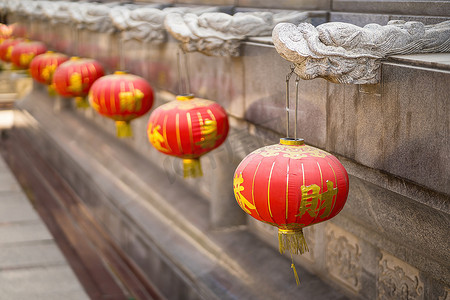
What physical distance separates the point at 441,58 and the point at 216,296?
287cm

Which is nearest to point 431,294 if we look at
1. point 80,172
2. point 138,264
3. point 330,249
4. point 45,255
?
point 330,249

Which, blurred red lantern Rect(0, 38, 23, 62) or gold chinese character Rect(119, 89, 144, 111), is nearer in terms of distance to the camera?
gold chinese character Rect(119, 89, 144, 111)

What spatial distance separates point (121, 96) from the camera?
5.87 m

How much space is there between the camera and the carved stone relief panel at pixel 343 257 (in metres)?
4.76

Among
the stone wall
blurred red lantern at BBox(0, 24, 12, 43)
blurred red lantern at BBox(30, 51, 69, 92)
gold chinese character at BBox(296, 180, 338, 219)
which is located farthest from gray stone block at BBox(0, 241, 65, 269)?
blurred red lantern at BBox(0, 24, 12, 43)

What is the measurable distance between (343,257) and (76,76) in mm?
3649

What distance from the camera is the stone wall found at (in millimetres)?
3330

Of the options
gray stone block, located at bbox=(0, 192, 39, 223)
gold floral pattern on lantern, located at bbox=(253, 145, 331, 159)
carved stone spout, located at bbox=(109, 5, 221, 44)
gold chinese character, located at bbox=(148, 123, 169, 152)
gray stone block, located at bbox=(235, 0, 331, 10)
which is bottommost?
gray stone block, located at bbox=(0, 192, 39, 223)

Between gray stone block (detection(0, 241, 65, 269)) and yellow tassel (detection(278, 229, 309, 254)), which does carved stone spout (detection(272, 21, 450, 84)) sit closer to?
yellow tassel (detection(278, 229, 309, 254))

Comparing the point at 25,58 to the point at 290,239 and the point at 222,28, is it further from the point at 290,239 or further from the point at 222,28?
the point at 290,239

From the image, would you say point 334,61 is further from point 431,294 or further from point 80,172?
A: point 80,172

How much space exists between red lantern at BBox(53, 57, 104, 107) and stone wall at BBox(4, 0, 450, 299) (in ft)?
3.63

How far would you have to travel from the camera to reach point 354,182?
4.22 meters

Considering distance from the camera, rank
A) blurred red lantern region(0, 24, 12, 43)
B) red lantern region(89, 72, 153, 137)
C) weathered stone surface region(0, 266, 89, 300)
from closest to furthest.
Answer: red lantern region(89, 72, 153, 137) → weathered stone surface region(0, 266, 89, 300) → blurred red lantern region(0, 24, 12, 43)
